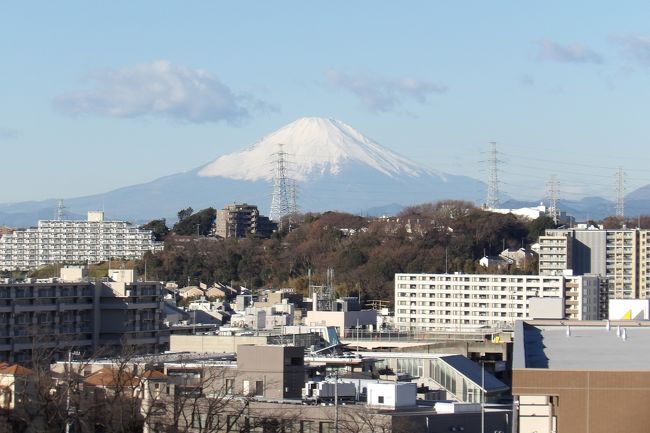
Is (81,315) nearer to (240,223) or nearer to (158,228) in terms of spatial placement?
(240,223)

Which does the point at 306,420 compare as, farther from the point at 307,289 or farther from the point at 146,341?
the point at 307,289

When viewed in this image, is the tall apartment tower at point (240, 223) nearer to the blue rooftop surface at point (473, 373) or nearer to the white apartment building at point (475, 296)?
the white apartment building at point (475, 296)

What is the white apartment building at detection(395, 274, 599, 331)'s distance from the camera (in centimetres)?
6212

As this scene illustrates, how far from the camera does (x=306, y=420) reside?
20.4 meters

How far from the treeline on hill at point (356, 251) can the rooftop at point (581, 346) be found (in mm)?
51140

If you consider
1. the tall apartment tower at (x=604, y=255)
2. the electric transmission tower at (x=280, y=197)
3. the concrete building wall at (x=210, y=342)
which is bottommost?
the concrete building wall at (x=210, y=342)

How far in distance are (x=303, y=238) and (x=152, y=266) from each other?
936 cm

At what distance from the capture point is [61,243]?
4043 inches

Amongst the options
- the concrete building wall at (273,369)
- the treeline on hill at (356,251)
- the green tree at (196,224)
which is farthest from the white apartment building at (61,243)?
the concrete building wall at (273,369)

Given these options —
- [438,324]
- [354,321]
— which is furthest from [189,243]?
[354,321]

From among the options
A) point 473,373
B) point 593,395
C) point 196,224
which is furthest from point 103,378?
point 196,224

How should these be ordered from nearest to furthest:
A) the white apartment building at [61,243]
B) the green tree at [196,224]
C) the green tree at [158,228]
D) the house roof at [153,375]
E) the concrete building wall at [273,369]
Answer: the house roof at [153,375], the concrete building wall at [273,369], the green tree at [196,224], the green tree at [158,228], the white apartment building at [61,243]

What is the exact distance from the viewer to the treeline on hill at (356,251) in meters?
72.3

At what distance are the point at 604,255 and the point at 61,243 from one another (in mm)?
39567
